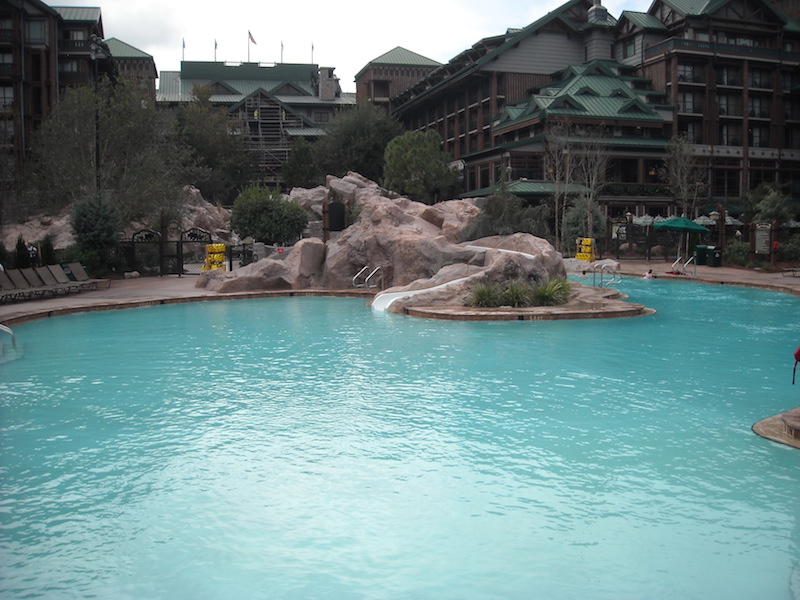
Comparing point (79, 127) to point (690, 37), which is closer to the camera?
point (79, 127)

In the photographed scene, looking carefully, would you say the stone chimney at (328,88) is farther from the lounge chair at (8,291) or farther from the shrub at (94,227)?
the lounge chair at (8,291)

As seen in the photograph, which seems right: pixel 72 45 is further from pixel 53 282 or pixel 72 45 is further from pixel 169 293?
pixel 169 293

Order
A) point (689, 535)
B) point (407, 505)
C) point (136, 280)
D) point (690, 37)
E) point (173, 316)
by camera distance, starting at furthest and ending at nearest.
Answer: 1. point (690, 37)
2. point (136, 280)
3. point (173, 316)
4. point (407, 505)
5. point (689, 535)

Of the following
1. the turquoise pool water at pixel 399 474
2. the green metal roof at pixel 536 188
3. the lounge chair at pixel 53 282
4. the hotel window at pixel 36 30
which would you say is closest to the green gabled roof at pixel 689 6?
the green metal roof at pixel 536 188

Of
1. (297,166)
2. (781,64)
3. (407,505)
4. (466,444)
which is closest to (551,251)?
(466,444)

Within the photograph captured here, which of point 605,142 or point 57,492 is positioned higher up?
point 605,142

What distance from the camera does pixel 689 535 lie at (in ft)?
19.3

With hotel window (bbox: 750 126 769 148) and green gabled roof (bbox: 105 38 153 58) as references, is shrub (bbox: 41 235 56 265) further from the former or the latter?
green gabled roof (bbox: 105 38 153 58)

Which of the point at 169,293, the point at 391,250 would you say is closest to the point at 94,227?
the point at 169,293

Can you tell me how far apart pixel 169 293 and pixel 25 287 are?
152 inches

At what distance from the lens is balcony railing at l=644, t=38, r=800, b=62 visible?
187 ft

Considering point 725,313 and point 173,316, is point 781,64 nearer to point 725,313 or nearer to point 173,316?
point 725,313

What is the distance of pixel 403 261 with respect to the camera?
23250 millimetres

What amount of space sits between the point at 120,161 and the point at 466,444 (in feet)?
105
